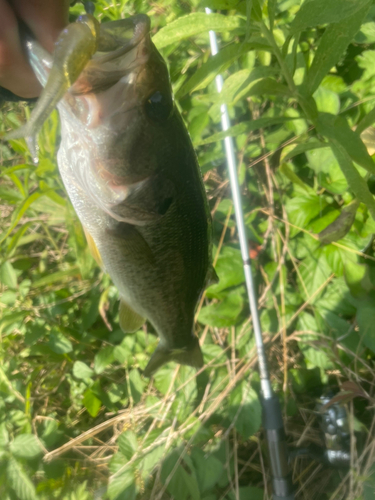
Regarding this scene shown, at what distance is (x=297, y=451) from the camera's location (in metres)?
1.92

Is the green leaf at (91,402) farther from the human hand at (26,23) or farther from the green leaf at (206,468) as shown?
the human hand at (26,23)

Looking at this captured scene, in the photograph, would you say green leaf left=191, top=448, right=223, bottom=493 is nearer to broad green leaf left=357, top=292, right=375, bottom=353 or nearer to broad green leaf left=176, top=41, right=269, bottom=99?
broad green leaf left=357, top=292, right=375, bottom=353

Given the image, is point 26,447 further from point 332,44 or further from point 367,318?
point 332,44

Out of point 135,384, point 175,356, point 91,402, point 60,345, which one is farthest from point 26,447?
point 175,356

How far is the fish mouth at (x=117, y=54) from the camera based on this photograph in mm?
738

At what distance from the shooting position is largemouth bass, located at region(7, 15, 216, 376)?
74cm

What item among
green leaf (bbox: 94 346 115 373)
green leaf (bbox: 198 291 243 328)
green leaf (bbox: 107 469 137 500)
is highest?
green leaf (bbox: 198 291 243 328)

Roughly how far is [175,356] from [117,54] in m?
1.27

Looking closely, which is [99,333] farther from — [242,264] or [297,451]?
[297,451]

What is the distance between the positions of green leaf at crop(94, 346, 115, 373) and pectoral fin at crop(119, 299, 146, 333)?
2.26 ft

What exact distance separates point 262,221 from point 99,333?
133cm

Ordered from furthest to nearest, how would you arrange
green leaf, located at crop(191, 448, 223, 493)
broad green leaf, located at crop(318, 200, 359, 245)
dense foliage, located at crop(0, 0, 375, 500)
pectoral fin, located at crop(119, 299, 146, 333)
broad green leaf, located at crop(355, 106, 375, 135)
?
green leaf, located at crop(191, 448, 223, 493), dense foliage, located at crop(0, 0, 375, 500), pectoral fin, located at crop(119, 299, 146, 333), broad green leaf, located at crop(318, 200, 359, 245), broad green leaf, located at crop(355, 106, 375, 135)

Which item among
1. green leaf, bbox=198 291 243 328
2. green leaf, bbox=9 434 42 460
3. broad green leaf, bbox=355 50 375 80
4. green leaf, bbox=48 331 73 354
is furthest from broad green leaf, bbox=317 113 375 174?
green leaf, bbox=9 434 42 460

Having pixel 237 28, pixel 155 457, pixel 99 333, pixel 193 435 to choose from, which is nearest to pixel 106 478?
pixel 155 457
